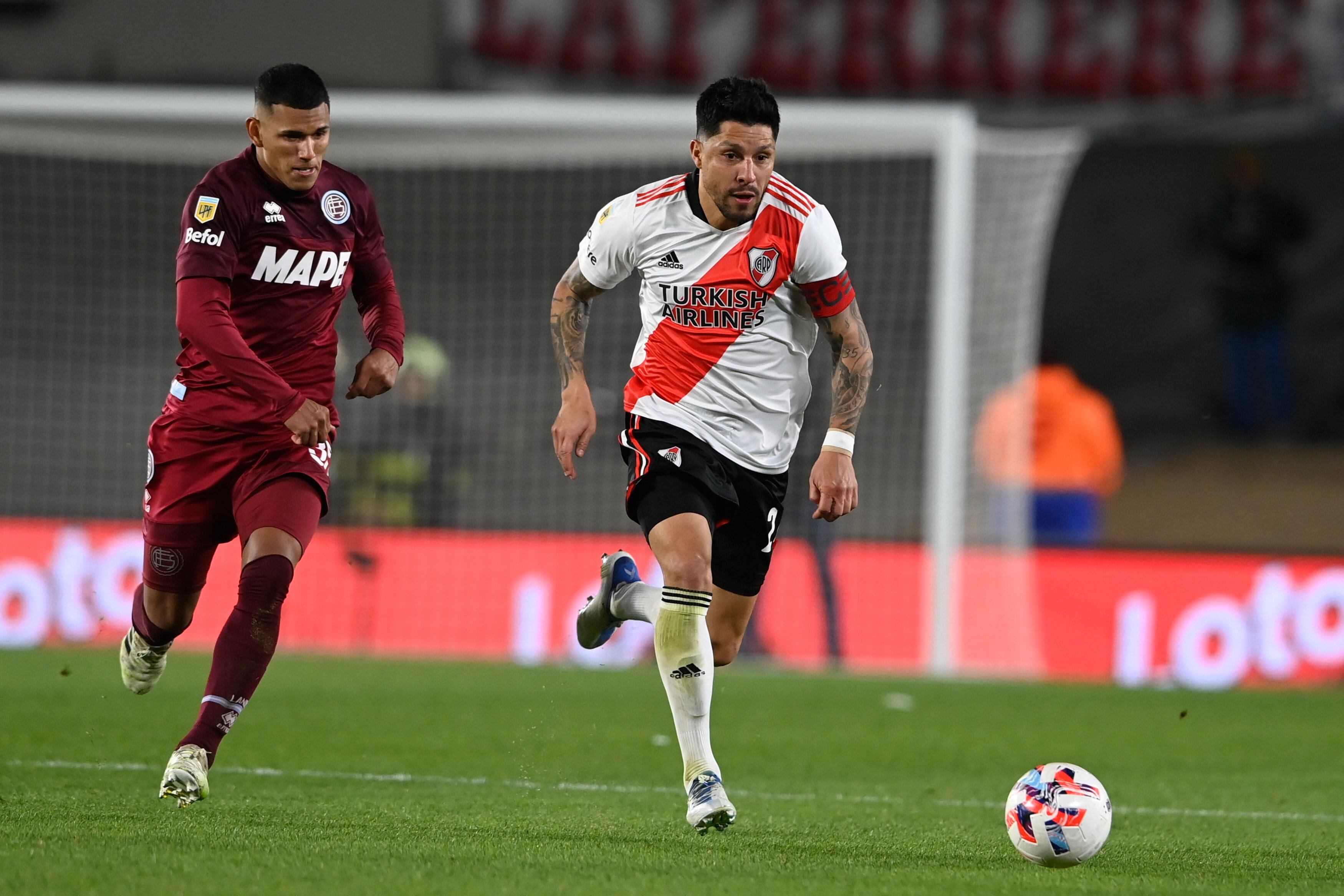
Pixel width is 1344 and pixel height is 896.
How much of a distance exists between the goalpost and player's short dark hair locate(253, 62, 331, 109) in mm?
6645

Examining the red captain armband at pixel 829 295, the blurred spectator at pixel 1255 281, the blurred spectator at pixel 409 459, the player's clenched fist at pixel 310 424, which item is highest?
the blurred spectator at pixel 1255 281

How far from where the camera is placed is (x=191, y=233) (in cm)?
581

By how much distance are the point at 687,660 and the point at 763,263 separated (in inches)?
49.2

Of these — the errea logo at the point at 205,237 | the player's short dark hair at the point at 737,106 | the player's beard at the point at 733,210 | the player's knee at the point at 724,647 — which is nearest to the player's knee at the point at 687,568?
the player's knee at the point at 724,647

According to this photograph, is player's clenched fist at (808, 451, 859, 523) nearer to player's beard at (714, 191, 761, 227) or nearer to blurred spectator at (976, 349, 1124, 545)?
player's beard at (714, 191, 761, 227)

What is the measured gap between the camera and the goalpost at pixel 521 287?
490 inches

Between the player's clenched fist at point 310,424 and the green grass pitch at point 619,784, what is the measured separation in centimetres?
111

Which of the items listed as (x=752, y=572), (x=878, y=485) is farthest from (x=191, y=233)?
(x=878, y=485)

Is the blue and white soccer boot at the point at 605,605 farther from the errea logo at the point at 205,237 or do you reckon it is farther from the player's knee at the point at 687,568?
the errea logo at the point at 205,237

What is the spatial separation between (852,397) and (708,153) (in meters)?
0.90

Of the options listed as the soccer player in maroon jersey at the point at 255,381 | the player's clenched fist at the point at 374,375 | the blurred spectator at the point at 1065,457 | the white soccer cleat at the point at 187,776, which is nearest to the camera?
the white soccer cleat at the point at 187,776

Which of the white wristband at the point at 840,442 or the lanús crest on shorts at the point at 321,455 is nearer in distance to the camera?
the white wristband at the point at 840,442

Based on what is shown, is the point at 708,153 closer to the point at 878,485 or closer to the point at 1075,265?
the point at 878,485

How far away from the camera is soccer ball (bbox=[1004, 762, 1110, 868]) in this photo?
512 cm
